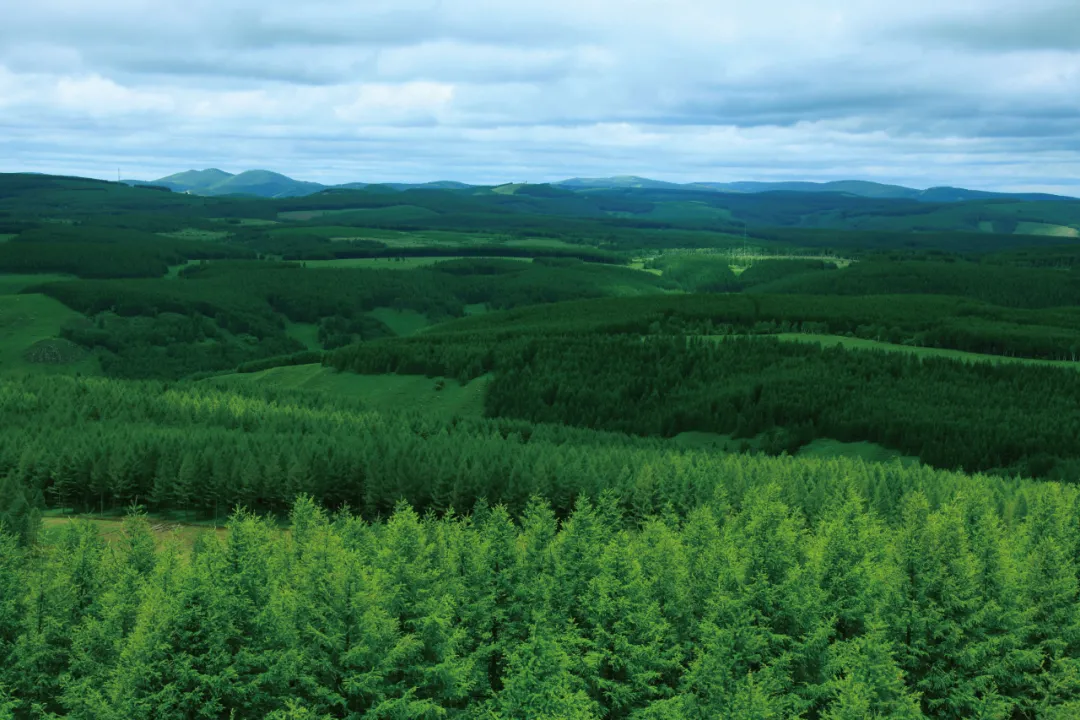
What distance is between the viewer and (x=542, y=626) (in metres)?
57.8

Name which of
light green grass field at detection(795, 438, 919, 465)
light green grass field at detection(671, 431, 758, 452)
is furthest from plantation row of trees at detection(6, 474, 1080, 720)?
light green grass field at detection(671, 431, 758, 452)

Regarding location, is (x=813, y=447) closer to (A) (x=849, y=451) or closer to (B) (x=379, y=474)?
(A) (x=849, y=451)

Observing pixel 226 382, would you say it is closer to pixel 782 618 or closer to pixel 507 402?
pixel 507 402

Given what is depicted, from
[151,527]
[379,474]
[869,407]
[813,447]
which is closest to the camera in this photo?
[151,527]

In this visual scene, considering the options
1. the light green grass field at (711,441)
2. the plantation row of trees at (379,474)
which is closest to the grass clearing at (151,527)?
the plantation row of trees at (379,474)

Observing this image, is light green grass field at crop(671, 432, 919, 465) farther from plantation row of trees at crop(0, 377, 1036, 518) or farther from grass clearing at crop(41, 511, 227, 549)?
grass clearing at crop(41, 511, 227, 549)

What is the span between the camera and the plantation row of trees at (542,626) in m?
54.8

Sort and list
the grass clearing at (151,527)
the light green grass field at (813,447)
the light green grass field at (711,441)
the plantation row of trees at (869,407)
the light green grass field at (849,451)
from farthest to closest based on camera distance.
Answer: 1. the light green grass field at (711,441)
2. the light green grass field at (813,447)
3. the light green grass field at (849,451)
4. the plantation row of trees at (869,407)
5. the grass clearing at (151,527)

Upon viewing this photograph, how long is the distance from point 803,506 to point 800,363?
106835 millimetres

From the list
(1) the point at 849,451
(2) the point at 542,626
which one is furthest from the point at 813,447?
(2) the point at 542,626

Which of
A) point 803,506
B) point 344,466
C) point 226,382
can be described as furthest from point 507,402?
point 803,506

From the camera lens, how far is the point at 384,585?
60.6m

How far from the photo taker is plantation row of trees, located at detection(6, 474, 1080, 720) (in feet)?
180

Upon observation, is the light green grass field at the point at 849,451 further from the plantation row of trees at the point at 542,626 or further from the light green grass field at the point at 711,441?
the plantation row of trees at the point at 542,626
